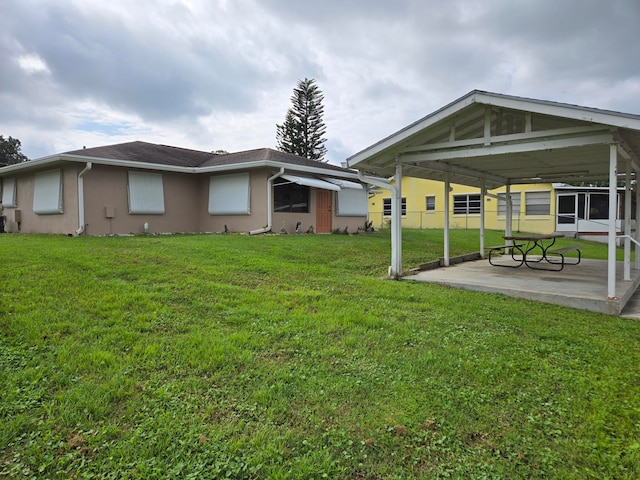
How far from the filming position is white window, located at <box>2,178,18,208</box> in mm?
15664

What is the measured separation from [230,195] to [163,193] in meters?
2.43

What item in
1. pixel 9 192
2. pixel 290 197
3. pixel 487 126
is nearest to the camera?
pixel 487 126

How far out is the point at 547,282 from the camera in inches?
284

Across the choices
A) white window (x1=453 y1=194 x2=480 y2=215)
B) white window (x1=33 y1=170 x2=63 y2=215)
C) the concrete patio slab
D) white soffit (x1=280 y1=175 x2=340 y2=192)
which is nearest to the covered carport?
the concrete patio slab

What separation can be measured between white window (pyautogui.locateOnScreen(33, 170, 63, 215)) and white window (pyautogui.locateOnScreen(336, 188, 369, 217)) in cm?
1046

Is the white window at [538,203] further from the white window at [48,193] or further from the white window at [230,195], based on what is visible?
the white window at [48,193]

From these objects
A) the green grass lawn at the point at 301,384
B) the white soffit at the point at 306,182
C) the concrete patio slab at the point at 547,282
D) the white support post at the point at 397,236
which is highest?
the white soffit at the point at 306,182

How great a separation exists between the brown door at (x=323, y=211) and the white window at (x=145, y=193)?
20.1ft

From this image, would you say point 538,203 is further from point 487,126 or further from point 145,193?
point 145,193

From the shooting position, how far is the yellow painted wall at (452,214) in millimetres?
24062

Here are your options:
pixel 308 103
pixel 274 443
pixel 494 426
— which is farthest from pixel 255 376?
pixel 308 103

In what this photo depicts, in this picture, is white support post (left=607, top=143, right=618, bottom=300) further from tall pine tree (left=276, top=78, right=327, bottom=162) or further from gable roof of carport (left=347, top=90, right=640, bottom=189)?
tall pine tree (left=276, top=78, right=327, bottom=162)

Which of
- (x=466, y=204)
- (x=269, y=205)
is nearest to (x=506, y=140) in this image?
(x=269, y=205)

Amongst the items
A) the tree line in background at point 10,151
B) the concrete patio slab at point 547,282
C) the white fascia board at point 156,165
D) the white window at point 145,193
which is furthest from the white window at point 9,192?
the tree line in background at point 10,151
